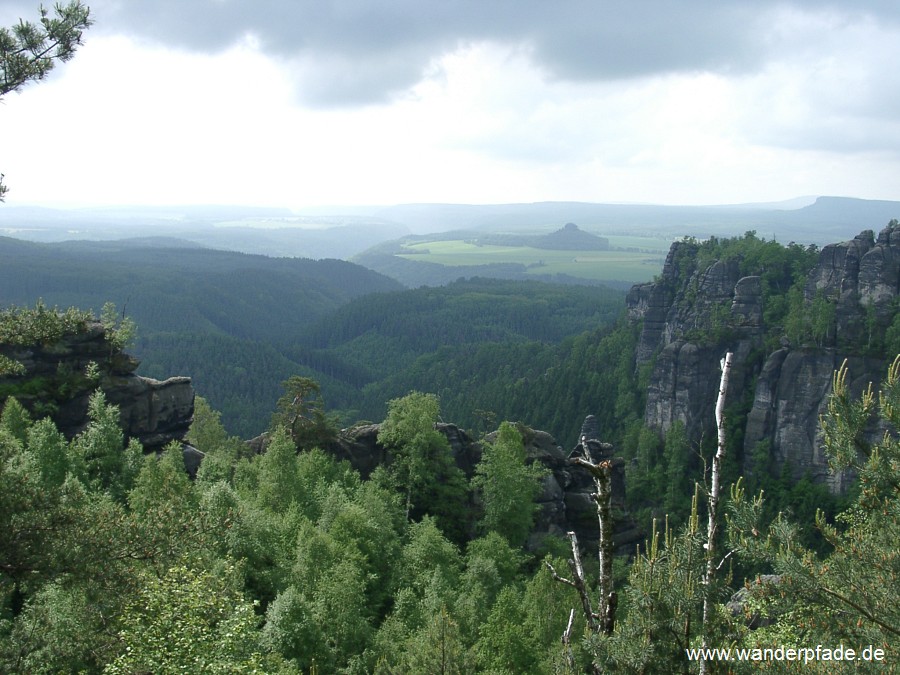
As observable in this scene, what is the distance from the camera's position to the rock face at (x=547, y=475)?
4144 cm

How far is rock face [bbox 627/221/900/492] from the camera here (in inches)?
2997

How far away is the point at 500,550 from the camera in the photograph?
31.5 metres

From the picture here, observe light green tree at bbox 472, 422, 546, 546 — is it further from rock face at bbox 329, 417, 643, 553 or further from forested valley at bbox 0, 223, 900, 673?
rock face at bbox 329, 417, 643, 553

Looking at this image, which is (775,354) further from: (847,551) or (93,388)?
(847,551)

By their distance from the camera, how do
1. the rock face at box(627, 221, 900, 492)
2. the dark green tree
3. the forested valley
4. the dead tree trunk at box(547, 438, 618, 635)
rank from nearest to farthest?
the dead tree trunk at box(547, 438, 618, 635), the forested valley, the dark green tree, the rock face at box(627, 221, 900, 492)

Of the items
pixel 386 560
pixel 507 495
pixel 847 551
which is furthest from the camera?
pixel 507 495

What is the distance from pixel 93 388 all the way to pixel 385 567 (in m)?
22.2

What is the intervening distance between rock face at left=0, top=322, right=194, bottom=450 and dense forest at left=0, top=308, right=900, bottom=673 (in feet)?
3.15

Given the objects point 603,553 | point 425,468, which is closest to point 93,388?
point 425,468

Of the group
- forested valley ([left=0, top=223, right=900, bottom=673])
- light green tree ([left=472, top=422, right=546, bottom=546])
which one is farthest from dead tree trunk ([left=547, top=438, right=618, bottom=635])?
light green tree ([left=472, top=422, right=546, bottom=546])

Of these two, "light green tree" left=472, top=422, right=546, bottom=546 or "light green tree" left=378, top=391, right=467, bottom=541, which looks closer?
"light green tree" left=472, top=422, right=546, bottom=546

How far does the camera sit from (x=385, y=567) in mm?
29672

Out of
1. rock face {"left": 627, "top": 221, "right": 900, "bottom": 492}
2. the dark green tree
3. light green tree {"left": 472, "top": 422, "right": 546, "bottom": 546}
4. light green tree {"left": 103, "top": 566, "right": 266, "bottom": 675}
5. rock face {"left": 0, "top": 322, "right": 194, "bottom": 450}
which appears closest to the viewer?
light green tree {"left": 103, "top": 566, "right": 266, "bottom": 675}

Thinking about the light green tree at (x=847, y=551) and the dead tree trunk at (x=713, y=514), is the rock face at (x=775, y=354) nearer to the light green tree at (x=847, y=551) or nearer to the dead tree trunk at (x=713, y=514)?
the light green tree at (x=847, y=551)
